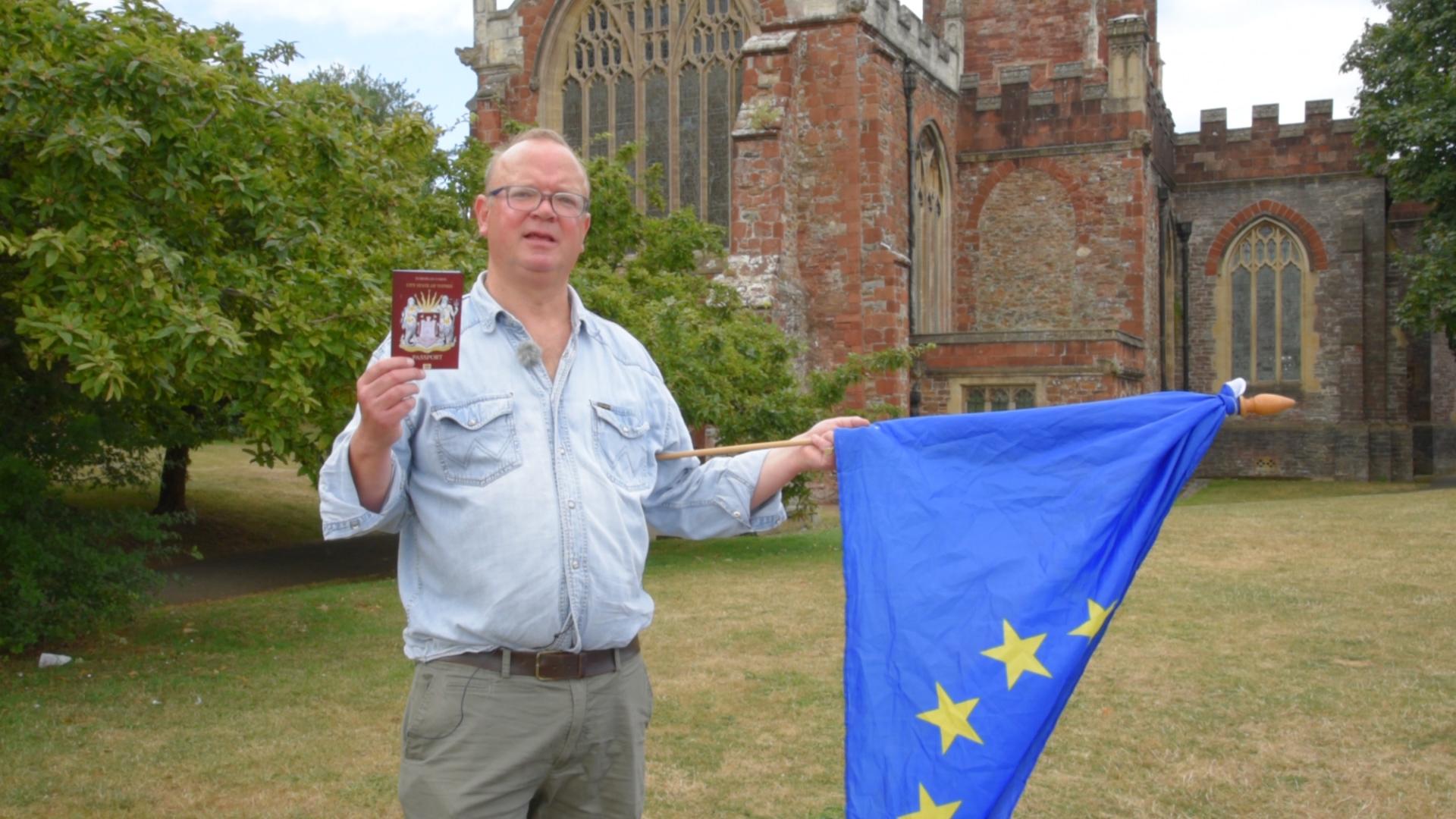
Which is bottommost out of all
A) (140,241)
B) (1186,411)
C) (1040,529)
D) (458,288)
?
(1040,529)

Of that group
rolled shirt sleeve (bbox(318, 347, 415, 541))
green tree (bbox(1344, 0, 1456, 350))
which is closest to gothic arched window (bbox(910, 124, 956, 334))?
green tree (bbox(1344, 0, 1456, 350))

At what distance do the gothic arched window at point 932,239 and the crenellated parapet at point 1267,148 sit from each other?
7.94 metres

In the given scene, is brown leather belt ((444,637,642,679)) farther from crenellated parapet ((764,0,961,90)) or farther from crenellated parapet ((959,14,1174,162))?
crenellated parapet ((959,14,1174,162))

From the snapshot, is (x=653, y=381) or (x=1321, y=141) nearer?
(x=653, y=381)

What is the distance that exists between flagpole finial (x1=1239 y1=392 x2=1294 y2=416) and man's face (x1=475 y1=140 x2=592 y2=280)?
1621 mm

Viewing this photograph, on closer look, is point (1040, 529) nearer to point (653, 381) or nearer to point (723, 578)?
point (653, 381)

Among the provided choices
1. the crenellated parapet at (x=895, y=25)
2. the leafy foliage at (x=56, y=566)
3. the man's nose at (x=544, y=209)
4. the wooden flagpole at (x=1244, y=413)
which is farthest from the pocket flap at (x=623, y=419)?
the crenellated parapet at (x=895, y=25)

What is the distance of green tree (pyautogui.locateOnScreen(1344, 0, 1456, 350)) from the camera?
24.1 m

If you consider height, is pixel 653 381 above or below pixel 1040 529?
above

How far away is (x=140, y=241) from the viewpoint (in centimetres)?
754

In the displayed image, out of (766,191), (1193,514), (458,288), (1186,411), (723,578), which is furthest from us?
(766,191)

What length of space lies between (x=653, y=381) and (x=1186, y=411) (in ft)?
4.89

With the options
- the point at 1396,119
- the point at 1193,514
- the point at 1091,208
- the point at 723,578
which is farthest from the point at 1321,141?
the point at 723,578

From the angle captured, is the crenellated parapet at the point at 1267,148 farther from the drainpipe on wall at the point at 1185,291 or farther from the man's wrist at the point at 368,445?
the man's wrist at the point at 368,445
